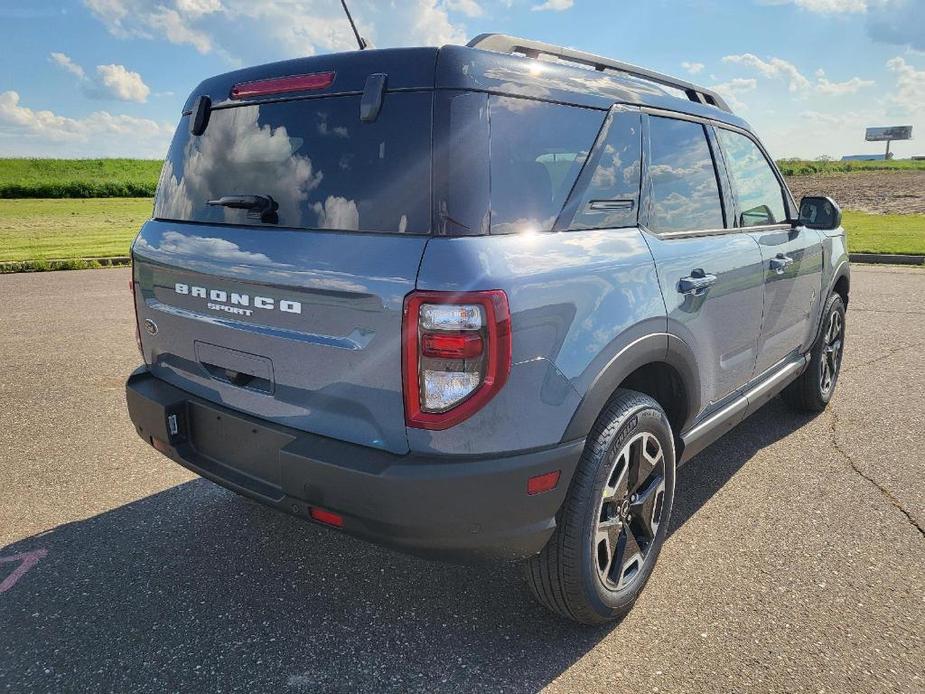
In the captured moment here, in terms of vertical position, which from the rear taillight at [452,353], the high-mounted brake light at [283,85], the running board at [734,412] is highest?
the high-mounted brake light at [283,85]

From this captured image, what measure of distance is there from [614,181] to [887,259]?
44.5 ft

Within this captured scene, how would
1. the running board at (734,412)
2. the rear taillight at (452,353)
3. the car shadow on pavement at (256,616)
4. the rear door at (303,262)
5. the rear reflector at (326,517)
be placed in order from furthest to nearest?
1. the running board at (734,412)
2. the car shadow on pavement at (256,616)
3. the rear reflector at (326,517)
4. the rear door at (303,262)
5. the rear taillight at (452,353)

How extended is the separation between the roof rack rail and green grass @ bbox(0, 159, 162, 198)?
5593 centimetres

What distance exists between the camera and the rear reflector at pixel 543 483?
2.06m

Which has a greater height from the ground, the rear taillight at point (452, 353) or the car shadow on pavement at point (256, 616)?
the rear taillight at point (452, 353)

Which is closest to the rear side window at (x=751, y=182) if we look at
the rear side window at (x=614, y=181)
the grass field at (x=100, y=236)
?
the rear side window at (x=614, y=181)

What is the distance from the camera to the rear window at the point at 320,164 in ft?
6.72

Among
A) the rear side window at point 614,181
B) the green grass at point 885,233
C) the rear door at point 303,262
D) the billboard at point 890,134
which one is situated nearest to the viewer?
the rear door at point 303,262

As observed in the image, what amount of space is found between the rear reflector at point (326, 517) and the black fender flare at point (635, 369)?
0.74m

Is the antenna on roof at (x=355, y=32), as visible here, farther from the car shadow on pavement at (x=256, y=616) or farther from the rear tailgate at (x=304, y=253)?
the car shadow on pavement at (x=256, y=616)

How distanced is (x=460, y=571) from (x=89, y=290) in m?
9.13

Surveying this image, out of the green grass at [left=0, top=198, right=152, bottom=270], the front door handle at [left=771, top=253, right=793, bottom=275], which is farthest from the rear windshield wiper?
the green grass at [left=0, top=198, right=152, bottom=270]

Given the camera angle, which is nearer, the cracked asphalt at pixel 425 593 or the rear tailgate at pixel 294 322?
the rear tailgate at pixel 294 322

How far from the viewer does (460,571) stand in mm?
2873
